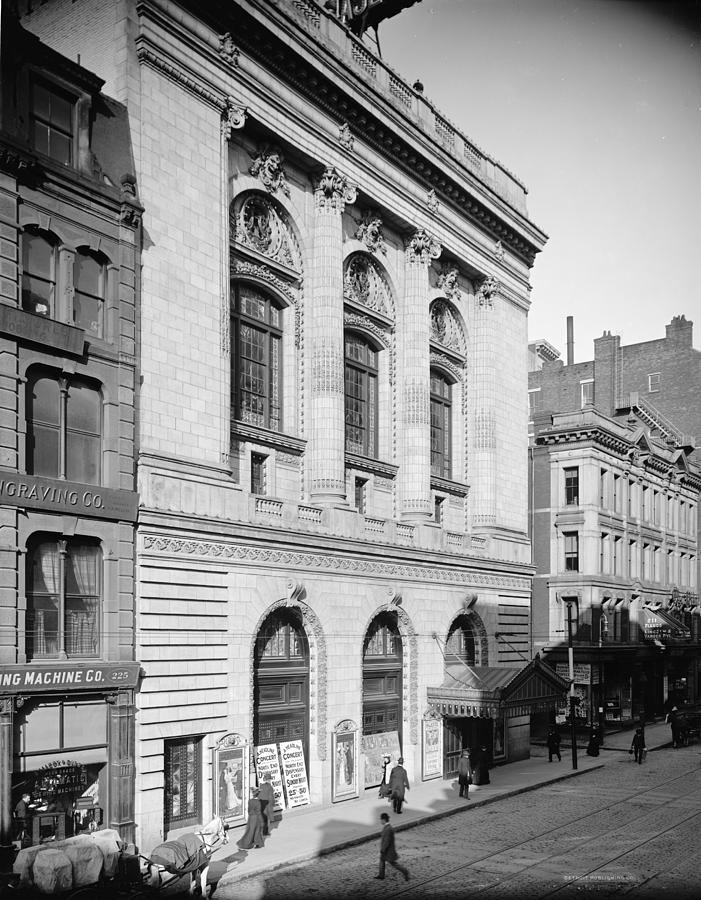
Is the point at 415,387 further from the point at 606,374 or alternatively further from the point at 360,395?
the point at 606,374

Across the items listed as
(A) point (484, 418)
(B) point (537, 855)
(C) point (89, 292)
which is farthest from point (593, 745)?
(C) point (89, 292)

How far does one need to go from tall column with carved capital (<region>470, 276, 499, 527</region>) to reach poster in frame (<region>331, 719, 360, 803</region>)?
13.4 m

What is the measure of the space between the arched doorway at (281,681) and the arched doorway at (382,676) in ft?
11.5

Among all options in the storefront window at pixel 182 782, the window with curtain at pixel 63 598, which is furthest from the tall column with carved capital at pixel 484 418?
the window with curtain at pixel 63 598

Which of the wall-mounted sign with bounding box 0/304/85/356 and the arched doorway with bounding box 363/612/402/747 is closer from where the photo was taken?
the wall-mounted sign with bounding box 0/304/85/356

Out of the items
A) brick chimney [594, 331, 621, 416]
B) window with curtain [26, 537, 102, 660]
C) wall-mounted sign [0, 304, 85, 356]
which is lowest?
window with curtain [26, 537, 102, 660]

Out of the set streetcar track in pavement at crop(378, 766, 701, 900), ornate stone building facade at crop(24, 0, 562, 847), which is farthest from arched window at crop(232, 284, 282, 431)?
streetcar track in pavement at crop(378, 766, 701, 900)

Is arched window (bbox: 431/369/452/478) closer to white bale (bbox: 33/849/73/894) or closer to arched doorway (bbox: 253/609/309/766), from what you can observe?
arched doorway (bbox: 253/609/309/766)

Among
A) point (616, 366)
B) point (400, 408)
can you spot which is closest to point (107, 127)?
point (400, 408)

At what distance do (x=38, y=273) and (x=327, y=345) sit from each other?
39.4ft

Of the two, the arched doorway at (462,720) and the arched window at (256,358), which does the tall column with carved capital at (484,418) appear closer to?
the arched doorway at (462,720)

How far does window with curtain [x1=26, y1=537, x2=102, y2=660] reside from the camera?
2294 centimetres

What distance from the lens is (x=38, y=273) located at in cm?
2386

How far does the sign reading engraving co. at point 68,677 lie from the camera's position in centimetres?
2175
